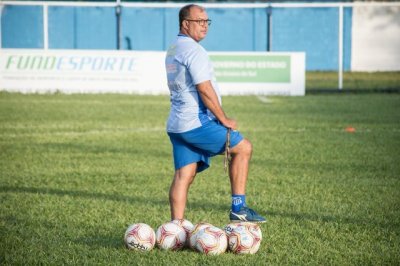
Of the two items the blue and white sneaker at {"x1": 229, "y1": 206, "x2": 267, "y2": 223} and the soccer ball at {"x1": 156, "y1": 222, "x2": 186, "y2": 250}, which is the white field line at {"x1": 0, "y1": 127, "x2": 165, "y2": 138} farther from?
the soccer ball at {"x1": 156, "y1": 222, "x2": 186, "y2": 250}

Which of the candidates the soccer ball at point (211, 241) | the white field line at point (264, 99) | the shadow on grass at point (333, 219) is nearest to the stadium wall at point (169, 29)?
the white field line at point (264, 99)

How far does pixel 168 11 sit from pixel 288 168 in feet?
94.6

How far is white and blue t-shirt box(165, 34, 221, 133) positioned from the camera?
7164mm

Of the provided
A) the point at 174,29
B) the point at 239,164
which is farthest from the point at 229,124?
the point at 174,29

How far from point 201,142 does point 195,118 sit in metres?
0.21

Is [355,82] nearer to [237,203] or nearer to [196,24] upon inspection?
[237,203]

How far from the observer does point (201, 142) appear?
7.33 m

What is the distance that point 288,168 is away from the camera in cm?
1187

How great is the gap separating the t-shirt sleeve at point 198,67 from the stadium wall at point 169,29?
107 feet

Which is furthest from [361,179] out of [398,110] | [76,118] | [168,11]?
[168,11]

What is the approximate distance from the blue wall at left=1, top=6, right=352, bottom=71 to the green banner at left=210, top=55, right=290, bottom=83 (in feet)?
48.3

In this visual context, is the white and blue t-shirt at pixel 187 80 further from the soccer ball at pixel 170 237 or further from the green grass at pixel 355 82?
the green grass at pixel 355 82

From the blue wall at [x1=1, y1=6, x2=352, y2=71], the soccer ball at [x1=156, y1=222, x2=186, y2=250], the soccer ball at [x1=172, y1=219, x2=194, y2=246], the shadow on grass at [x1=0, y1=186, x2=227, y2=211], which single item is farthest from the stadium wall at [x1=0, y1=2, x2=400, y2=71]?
the soccer ball at [x1=156, y1=222, x2=186, y2=250]

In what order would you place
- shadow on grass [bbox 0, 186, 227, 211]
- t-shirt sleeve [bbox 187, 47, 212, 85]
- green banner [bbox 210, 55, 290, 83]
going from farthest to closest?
green banner [bbox 210, 55, 290, 83] < shadow on grass [bbox 0, 186, 227, 211] < t-shirt sleeve [bbox 187, 47, 212, 85]
